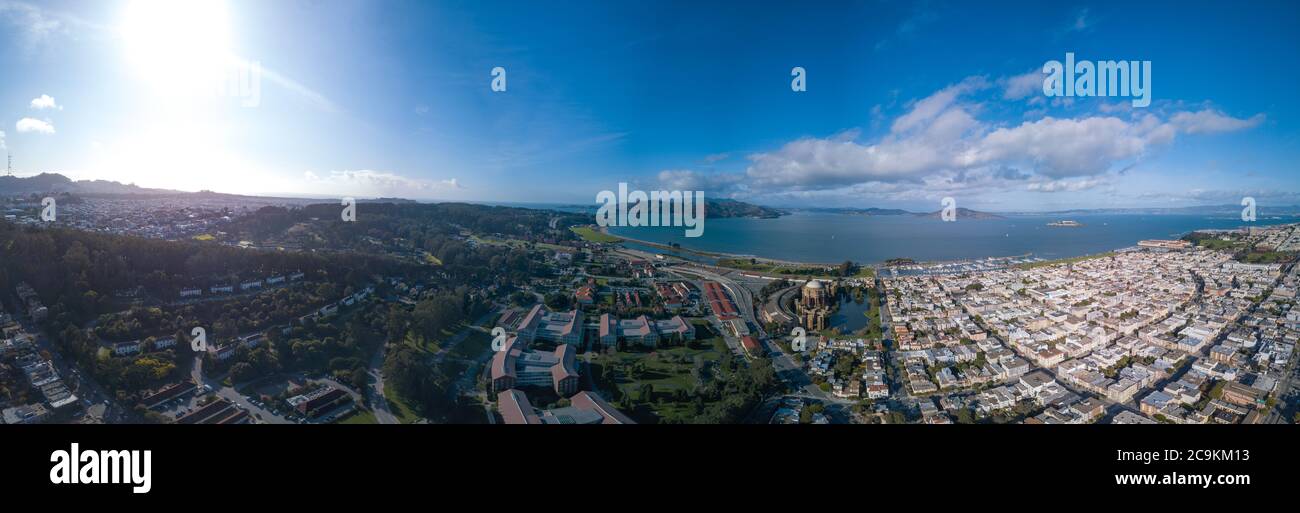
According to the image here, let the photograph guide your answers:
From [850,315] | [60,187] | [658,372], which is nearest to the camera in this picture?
[658,372]

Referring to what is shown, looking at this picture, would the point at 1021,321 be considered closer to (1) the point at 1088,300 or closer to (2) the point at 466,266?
(1) the point at 1088,300

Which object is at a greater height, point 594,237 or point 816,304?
point 594,237

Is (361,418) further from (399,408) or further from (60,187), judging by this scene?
(60,187)

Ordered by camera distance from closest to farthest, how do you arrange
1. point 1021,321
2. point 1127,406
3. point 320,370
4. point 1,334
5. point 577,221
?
point 1127,406 → point 1,334 → point 320,370 → point 1021,321 → point 577,221

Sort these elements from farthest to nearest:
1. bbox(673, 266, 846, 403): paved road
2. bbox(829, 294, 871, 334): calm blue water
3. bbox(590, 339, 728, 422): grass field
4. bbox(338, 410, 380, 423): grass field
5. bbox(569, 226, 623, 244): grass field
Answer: bbox(569, 226, 623, 244): grass field → bbox(829, 294, 871, 334): calm blue water → bbox(673, 266, 846, 403): paved road → bbox(590, 339, 728, 422): grass field → bbox(338, 410, 380, 423): grass field

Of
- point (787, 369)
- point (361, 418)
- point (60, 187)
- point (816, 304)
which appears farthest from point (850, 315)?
point (60, 187)

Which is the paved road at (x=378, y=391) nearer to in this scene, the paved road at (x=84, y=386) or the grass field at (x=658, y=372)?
the paved road at (x=84, y=386)

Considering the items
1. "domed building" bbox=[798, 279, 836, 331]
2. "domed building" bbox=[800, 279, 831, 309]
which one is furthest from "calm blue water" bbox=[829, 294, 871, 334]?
"domed building" bbox=[800, 279, 831, 309]

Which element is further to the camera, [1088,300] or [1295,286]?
[1088,300]

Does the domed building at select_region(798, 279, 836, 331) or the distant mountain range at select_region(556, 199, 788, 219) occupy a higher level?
the distant mountain range at select_region(556, 199, 788, 219)

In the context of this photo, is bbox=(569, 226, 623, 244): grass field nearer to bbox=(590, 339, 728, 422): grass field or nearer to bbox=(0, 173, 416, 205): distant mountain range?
bbox=(590, 339, 728, 422): grass field

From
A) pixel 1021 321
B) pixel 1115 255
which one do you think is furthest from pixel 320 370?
pixel 1115 255
